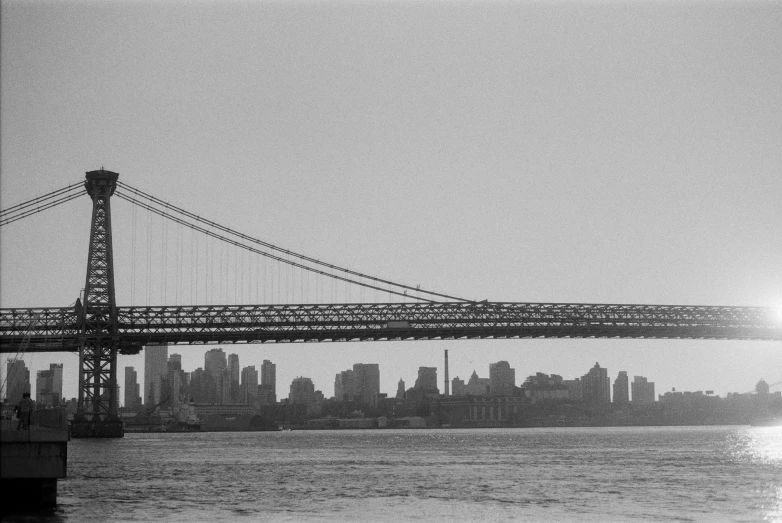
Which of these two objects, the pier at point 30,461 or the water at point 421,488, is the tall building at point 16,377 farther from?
the pier at point 30,461

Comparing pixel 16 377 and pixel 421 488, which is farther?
pixel 16 377

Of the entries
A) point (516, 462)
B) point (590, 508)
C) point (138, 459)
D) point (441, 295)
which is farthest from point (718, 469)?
point (441, 295)

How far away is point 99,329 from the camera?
87.4 metres

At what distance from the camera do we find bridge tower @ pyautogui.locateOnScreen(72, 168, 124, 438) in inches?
3371

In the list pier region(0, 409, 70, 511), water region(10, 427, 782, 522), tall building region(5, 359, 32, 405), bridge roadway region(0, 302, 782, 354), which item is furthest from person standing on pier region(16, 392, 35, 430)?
bridge roadway region(0, 302, 782, 354)

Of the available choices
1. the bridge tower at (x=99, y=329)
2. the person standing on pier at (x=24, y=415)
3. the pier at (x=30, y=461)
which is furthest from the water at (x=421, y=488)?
the bridge tower at (x=99, y=329)

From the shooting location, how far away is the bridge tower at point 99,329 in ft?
281

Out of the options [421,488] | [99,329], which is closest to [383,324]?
[99,329]

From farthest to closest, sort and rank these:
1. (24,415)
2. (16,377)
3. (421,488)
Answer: (16,377)
(421,488)
(24,415)

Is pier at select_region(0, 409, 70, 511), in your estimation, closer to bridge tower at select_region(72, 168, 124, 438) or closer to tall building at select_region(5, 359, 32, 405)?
tall building at select_region(5, 359, 32, 405)

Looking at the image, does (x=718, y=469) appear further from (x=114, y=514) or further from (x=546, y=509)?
(x=114, y=514)

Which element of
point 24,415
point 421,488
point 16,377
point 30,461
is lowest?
point 421,488

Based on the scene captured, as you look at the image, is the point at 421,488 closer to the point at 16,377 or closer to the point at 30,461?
the point at 30,461

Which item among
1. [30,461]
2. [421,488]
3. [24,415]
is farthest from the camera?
[421,488]
